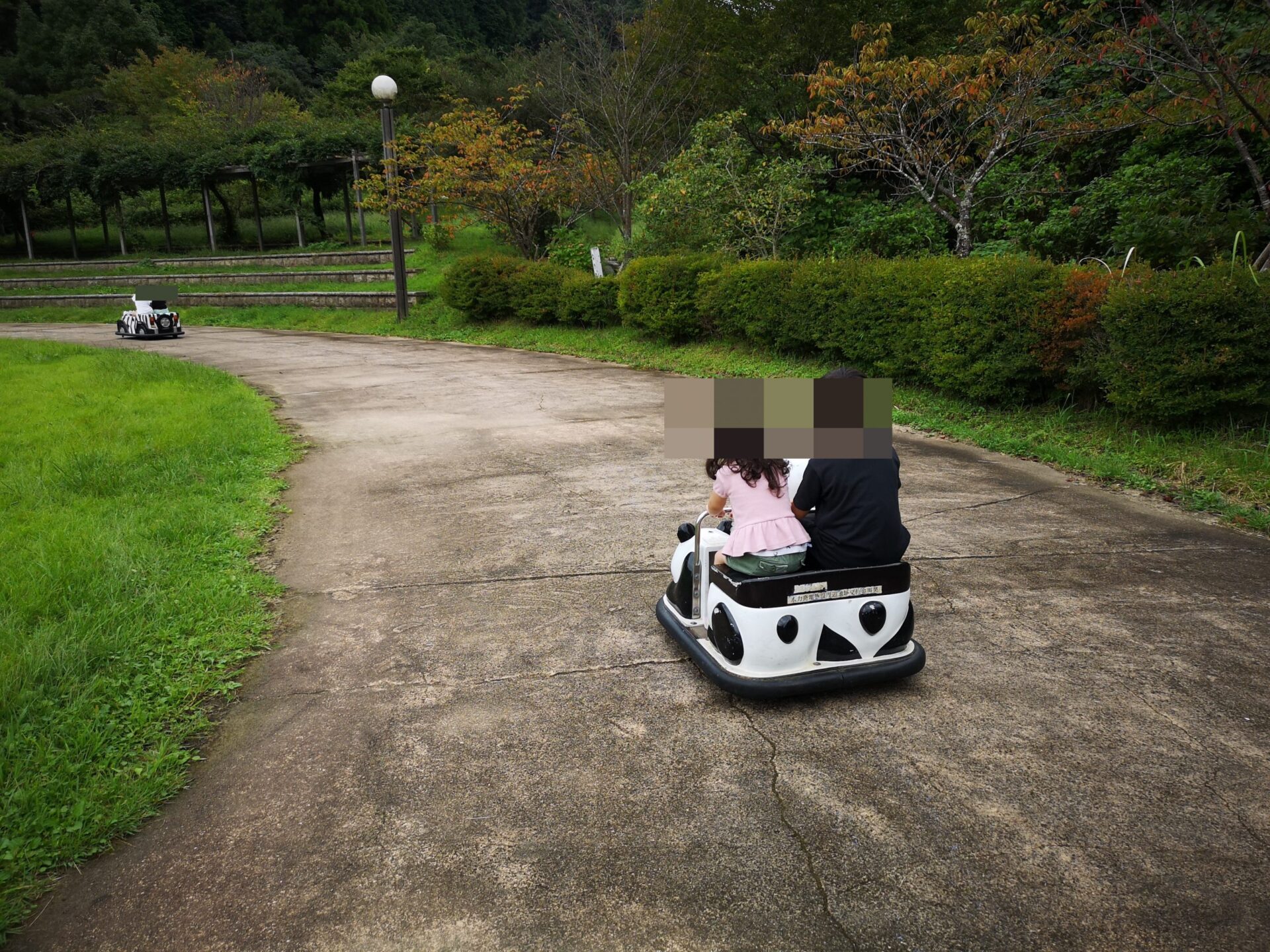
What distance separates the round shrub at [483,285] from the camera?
15.3 m

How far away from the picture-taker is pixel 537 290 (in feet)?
48.1

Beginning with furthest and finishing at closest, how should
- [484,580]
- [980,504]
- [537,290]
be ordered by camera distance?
[537,290]
[980,504]
[484,580]

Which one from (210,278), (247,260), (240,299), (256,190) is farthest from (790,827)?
(256,190)

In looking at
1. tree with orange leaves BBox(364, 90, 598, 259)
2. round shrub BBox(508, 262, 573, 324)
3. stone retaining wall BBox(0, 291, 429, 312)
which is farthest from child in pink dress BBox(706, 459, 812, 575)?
stone retaining wall BBox(0, 291, 429, 312)

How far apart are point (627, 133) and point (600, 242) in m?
3.52

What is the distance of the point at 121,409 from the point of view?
8234 mm

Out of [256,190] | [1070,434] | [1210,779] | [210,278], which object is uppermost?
[256,190]

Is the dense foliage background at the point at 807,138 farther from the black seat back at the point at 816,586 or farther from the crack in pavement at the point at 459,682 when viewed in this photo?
the crack in pavement at the point at 459,682

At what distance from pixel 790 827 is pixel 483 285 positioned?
14.2 metres

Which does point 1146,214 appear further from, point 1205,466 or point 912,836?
point 912,836

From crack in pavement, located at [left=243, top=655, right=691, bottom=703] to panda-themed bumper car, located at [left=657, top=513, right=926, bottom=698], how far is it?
373 mm

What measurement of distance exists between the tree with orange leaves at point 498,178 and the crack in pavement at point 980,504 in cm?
1296

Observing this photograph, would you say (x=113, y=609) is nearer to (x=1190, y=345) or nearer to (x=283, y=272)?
(x=1190, y=345)

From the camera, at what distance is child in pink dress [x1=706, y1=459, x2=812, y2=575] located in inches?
122
